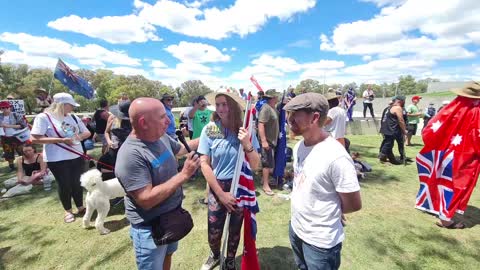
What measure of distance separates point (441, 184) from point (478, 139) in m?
0.88

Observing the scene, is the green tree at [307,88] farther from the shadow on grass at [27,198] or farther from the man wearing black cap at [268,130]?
the shadow on grass at [27,198]

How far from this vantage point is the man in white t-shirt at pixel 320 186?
159 centimetres

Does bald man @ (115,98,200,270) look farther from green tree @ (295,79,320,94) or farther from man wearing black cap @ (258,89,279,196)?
green tree @ (295,79,320,94)

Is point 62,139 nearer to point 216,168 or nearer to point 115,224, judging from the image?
point 115,224

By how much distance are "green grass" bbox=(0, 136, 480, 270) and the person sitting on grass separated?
78cm

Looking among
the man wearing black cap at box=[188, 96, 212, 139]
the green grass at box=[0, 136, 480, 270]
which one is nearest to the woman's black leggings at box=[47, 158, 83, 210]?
the green grass at box=[0, 136, 480, 270]

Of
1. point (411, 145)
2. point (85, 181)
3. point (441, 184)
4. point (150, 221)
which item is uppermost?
point (150, 221)

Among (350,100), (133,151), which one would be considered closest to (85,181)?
(133,151)

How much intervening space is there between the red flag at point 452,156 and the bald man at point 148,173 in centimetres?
385

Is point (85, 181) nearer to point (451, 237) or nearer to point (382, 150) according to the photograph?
point (451, 237)

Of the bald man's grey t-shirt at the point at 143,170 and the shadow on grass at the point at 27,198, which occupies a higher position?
the bald man's grey t-shirt at the point at 143,170

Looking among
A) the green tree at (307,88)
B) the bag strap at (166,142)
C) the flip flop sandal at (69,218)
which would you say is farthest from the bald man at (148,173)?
the green tree at (307,88)

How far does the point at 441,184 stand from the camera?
3957 mm

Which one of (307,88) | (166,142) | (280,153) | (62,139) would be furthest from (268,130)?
(307,88)
